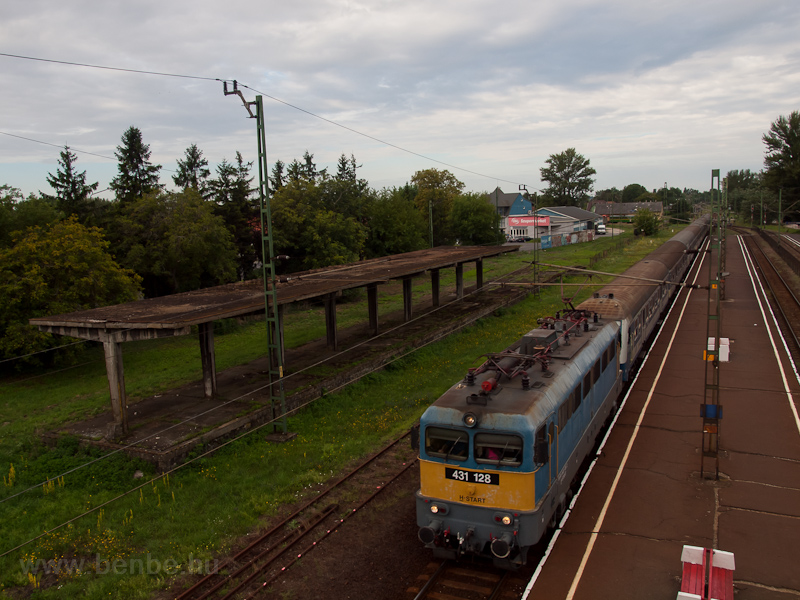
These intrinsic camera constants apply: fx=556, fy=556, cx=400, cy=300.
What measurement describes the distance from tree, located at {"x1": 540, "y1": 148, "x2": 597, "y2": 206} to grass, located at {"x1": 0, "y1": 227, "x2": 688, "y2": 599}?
121m

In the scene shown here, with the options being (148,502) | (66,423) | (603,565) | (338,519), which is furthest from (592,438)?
(66,423)

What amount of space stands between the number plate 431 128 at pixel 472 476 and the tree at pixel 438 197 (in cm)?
6629

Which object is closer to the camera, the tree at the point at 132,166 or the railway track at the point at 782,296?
the railway track at the point at 782,296

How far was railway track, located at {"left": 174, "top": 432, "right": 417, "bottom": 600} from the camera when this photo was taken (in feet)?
35.0

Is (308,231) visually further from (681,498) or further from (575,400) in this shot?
(681,498)

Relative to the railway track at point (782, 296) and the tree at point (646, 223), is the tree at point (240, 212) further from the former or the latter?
the tree at point (646, 223)

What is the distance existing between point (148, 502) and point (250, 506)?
2.78m

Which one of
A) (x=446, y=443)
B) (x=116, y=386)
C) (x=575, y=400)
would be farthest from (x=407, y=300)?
(x=446, y=443)

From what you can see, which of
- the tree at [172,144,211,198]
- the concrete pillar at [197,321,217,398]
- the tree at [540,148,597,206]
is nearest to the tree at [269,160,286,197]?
the tree at [172,144,211,198]

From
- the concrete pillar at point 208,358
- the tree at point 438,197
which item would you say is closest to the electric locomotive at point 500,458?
the concrete pillar at point 208,358

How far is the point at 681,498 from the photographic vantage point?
1300 centimetres

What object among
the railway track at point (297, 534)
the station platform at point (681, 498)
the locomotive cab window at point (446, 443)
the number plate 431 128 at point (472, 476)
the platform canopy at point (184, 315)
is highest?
the platform canopy at point (184, 315)

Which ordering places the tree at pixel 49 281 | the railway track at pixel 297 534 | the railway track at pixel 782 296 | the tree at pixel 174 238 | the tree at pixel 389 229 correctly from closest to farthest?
the railway track at pixel 297 534
the tree at pixel 49 281
the railway track at pixel 782 296
the tree at pixel 174 238
the tree at pixel 389 229

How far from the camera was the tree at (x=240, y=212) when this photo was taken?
45.5 m
